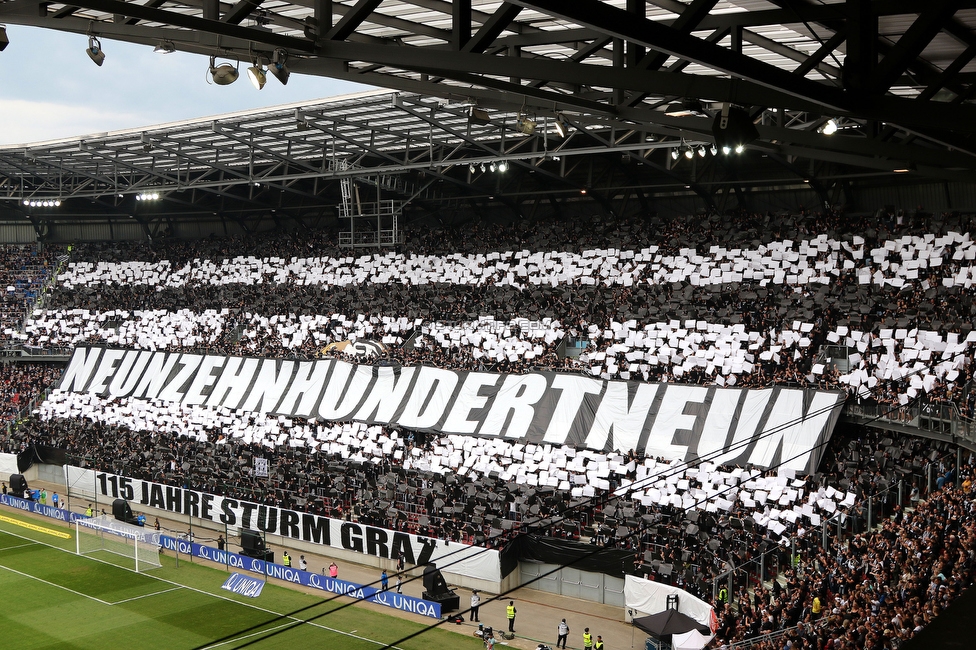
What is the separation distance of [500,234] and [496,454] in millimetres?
13868

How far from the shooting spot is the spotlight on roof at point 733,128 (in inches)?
474

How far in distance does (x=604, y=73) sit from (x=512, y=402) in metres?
24.7

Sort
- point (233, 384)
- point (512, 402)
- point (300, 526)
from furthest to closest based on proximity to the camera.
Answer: point (233, 384) → point (512, 402) → point (300, 526)

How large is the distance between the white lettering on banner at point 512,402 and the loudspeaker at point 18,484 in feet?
22.1

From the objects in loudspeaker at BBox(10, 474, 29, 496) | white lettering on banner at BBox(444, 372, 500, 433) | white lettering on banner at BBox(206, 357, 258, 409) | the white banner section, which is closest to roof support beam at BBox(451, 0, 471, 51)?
the white banner section

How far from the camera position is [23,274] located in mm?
58719

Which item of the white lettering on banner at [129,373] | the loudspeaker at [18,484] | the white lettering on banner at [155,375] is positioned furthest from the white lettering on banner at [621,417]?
the loudspeaker at [18,484]

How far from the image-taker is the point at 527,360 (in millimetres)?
36062

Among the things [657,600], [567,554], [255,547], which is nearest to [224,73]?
[657,600]

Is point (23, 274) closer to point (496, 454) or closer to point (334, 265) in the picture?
point (334, 265)

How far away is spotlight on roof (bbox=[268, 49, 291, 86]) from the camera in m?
12.8

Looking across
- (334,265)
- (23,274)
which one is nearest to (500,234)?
(334,265)

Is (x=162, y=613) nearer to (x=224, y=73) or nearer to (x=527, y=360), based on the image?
(x=527, y=360)

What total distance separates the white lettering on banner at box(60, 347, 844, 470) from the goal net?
3.99 metres
